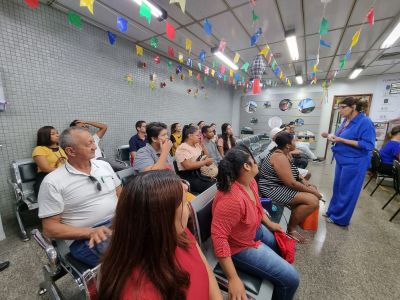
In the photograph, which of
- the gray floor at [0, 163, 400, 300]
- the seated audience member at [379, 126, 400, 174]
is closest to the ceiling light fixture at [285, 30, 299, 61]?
the seated audience member at [379, 126, 400, 174]

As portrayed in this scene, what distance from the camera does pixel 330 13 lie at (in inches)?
97.3

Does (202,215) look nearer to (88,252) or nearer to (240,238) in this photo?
(240,238)

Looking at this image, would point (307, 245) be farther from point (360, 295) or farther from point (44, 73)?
point (44, 73)

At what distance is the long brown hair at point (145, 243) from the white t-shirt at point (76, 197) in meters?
0.73

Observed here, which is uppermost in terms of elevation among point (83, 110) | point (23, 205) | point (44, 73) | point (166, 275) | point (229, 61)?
point (229, 61)

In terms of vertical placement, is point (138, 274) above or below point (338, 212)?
above

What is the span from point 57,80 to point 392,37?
538 centimetres

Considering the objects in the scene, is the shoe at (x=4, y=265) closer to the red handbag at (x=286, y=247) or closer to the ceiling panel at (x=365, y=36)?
the red handbag at (x=286, y=247)

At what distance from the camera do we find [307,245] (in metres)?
2.00

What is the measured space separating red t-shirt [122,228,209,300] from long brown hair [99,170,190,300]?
14 mm

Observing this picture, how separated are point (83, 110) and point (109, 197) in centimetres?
228

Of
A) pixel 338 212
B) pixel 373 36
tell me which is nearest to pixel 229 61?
pixel 373 36

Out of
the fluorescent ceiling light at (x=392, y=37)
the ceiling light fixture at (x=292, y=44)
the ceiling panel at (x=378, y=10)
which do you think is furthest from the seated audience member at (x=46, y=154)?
the fluorescent ceiling light at (x=392, y=37)

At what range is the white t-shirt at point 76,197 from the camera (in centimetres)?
107
